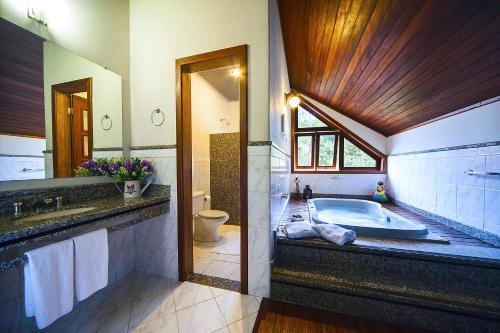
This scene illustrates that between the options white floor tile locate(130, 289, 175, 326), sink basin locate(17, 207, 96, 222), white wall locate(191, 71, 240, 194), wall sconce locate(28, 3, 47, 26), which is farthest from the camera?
white wall locate(191, 71, 240, 194)

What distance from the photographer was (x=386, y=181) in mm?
3898

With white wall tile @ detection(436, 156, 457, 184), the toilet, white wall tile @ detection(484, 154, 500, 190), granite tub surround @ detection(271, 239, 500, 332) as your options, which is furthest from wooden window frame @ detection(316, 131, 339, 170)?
granite tub surround @ detection(271, 239, 500, 332)

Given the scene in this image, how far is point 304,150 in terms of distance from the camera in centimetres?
446

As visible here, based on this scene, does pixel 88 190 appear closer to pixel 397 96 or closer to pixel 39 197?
pixel 39 197

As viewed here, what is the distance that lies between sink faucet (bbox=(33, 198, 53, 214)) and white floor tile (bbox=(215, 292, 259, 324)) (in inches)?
57.8

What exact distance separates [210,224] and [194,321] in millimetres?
1301

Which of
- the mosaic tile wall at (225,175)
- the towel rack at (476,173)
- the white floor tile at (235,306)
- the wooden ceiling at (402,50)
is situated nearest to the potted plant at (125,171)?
the white floor tile at (235,306)

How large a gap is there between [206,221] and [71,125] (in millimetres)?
1780

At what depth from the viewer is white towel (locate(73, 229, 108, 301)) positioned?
1.10 meters

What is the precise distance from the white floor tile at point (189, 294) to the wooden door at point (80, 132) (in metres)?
1.42

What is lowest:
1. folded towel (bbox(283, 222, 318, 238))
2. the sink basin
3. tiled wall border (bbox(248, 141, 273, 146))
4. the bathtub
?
the bathtub

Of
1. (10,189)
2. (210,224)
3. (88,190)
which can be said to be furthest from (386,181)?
(10,189)

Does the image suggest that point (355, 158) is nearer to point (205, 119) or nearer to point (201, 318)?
→ point (205, 119)

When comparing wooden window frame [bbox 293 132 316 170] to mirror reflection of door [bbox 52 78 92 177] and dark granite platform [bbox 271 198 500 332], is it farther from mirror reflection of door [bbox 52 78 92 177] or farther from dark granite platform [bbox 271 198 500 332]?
mirror reflection of door [bbox 52 78 92 177]
